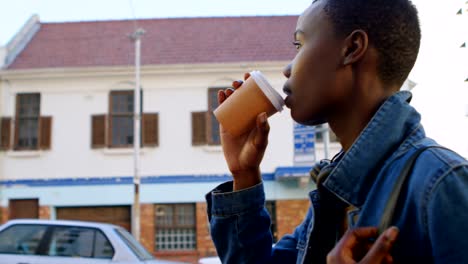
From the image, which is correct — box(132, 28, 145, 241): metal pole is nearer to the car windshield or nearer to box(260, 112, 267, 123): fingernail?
the car windshield

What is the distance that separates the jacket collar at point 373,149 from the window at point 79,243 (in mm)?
6176

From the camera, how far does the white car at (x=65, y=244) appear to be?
21.4 feet

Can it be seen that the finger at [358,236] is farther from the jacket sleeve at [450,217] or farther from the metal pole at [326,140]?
the metal pole at [326,140]

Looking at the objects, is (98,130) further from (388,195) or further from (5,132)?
(388,195)

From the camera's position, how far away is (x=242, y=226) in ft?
4.43

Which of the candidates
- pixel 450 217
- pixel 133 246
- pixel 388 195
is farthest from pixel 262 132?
pixel 133 246

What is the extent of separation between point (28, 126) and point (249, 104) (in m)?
16.0

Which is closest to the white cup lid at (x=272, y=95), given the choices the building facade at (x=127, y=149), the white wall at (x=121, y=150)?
the building facade at (x=127, y=149)

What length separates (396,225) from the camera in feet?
2.83

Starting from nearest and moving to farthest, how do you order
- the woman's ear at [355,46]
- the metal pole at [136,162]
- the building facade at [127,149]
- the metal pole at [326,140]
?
the woman's ear at [355,46] < the metal pole at [326,140] < the metal pole at [136,162] < the building facade at [127,149]

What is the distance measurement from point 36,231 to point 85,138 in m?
9.18

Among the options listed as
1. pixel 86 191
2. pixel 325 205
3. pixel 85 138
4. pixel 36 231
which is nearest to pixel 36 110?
pixel 85 138

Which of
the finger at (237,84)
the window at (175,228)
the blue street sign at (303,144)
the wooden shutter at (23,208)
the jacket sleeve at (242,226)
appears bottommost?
the window at (175,228)

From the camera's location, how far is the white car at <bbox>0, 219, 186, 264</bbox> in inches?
257
